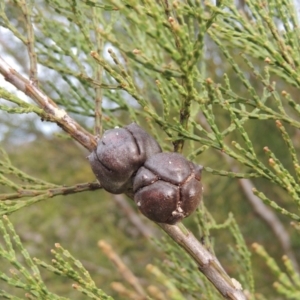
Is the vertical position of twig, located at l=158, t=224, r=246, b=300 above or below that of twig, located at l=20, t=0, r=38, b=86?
below

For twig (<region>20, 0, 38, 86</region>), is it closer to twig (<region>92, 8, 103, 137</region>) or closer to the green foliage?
the green foliage

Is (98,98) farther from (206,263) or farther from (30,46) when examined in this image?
(206,263)

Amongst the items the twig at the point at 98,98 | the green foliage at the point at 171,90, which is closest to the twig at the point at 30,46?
the green foliage at the point at 171,90

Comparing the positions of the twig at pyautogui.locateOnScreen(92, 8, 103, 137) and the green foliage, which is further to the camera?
the twig at pyautogui.locateOnScreen(92, 8, 103, 137)

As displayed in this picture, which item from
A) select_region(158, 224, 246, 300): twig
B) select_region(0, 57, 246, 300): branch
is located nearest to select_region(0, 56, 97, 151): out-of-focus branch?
select_region(0, 57, 246, 300): branch

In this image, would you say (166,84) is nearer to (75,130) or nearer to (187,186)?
(75,130)

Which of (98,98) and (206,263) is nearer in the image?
(206,263)

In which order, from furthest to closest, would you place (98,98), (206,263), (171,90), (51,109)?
(171,90), (98,98), (51,109), (206,263)

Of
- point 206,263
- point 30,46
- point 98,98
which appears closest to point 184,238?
point 206,263

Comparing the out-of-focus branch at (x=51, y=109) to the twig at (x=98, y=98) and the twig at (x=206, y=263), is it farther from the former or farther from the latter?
the twig at (x=206, y=263)
